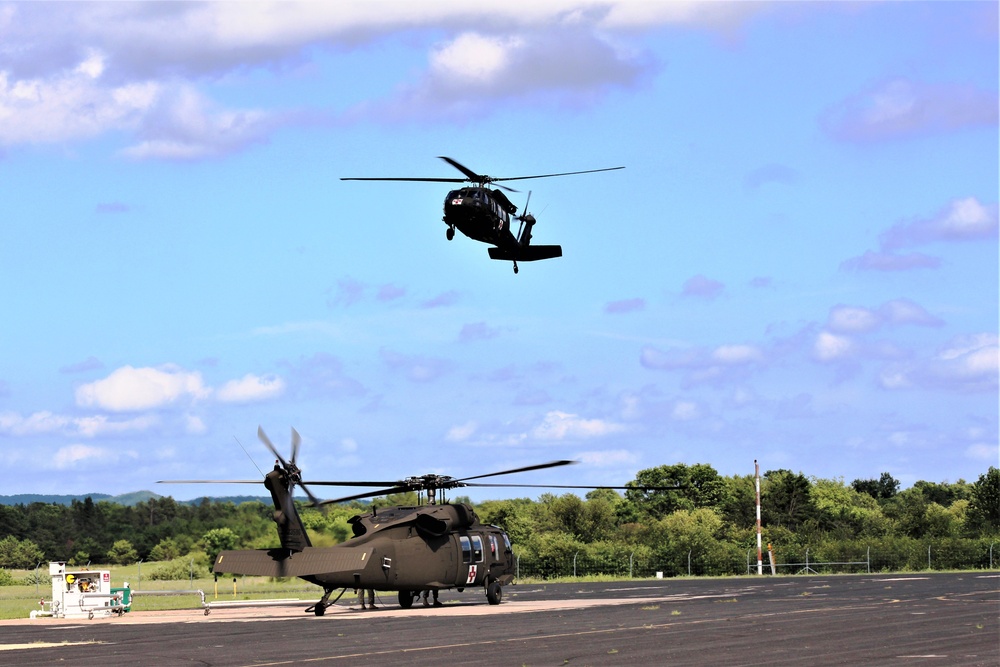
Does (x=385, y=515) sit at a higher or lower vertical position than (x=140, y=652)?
higher

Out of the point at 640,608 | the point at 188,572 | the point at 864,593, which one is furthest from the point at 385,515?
the point at 188,572

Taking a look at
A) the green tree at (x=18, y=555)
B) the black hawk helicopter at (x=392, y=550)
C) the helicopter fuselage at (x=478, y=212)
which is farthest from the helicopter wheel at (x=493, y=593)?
the green tree at (x=18, y=555)

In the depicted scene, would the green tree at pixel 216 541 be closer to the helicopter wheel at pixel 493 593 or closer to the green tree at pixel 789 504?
the helicopter wheel at pixel 493 593

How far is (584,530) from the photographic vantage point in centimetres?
10388

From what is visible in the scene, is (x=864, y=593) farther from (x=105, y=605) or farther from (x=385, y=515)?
(x=105, y=605)

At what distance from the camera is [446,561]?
4172cm

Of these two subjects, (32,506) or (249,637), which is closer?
(249,637)

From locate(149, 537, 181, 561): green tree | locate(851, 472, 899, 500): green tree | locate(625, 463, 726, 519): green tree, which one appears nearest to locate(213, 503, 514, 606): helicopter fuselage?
locate(149, 537, 181, 561): green tree

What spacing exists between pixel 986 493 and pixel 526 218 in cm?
6802

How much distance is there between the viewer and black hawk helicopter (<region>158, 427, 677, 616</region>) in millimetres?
38062

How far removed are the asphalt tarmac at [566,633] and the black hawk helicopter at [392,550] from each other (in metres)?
1.14

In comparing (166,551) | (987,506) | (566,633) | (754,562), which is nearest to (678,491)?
(987,506)

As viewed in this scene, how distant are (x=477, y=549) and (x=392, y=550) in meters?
3.98

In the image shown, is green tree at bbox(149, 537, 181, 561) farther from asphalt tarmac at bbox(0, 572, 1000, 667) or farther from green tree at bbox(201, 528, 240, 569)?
asphalt tarmac at bbox(0, 572, 1000, 667)
